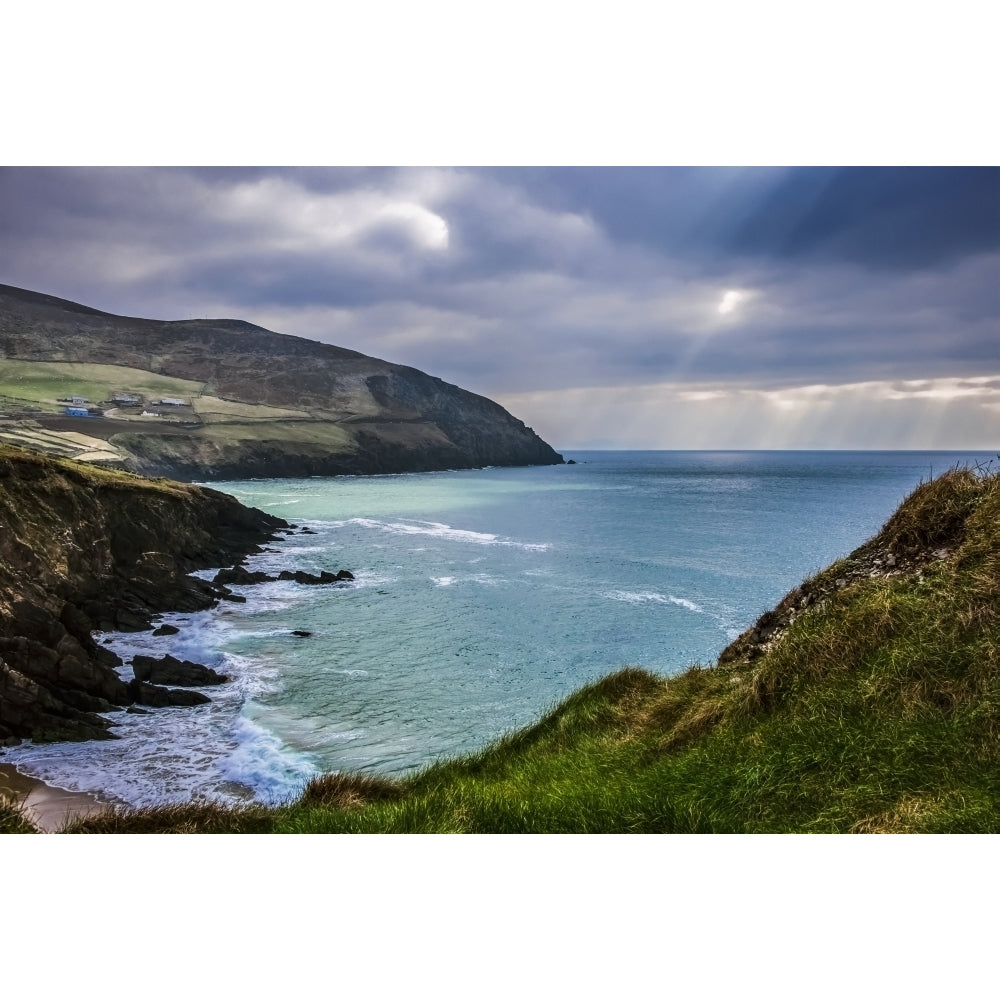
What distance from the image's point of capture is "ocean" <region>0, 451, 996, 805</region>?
11.0 meters

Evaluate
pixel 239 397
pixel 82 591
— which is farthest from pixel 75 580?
pixel 239 397

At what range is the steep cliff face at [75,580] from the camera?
1024 cm

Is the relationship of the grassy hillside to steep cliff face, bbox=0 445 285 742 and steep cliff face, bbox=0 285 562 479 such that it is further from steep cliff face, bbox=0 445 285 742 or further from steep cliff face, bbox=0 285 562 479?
steep cliff face, bbox=0 285 562 479

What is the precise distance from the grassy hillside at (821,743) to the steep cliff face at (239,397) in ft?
49.2

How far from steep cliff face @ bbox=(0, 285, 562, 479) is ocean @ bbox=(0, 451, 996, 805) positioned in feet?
33.8

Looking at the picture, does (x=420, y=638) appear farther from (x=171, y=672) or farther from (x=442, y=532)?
(x=442, y=532)

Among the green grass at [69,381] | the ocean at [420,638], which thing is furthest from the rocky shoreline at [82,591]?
the green grass at [69,381]

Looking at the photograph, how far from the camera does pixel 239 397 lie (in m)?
79.1

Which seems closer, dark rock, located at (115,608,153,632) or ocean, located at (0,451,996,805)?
ocean, located at (0,451,996,805)

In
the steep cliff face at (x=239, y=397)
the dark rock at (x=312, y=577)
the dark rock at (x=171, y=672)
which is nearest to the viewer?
the dark rock at (x=171, y=672)

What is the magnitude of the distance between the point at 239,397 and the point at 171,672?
7146 cm

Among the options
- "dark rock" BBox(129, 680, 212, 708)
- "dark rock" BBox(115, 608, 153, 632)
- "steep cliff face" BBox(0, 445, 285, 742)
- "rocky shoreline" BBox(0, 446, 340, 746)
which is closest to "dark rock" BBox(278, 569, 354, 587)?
"rocky shoreline" BBox(0, 446, 340, 746)

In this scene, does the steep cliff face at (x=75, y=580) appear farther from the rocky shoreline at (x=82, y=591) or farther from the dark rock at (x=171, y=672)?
the dark rock at (x=171, y=672)
